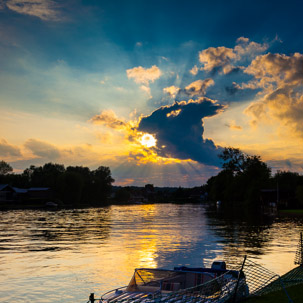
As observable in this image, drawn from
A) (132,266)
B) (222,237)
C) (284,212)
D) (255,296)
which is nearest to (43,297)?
(132,266)

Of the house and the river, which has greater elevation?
the house

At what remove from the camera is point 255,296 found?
17.6 meters

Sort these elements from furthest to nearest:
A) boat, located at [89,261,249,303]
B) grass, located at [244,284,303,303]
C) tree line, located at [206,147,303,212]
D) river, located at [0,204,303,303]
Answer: tree line, located at [206,147,303,212] → river, located at [0,204,303,303] → grass, located at [244,284,303,303] → boat, located at [89,261,249,303]

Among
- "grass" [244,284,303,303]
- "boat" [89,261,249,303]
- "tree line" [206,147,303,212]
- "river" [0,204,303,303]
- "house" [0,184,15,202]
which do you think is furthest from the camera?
"house" [0,184,15,202]

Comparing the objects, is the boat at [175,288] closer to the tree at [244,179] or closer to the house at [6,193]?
the tree at [244,179]

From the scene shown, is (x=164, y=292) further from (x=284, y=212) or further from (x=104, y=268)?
(x=284, y=212)

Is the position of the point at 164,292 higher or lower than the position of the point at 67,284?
higher

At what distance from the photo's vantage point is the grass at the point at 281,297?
15710mm

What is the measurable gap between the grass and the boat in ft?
3.47

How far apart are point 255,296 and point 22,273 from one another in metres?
15.7

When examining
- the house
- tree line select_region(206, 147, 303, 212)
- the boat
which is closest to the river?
the boat

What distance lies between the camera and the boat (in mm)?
14539

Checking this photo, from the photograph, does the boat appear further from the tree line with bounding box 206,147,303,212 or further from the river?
the tree line with bounding box 206,147,303,212

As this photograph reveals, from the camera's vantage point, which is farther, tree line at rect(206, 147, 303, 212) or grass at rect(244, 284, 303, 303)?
tree line at rect(206, 147, 303, 212)
